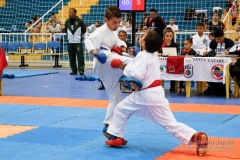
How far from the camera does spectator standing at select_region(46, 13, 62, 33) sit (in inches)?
838

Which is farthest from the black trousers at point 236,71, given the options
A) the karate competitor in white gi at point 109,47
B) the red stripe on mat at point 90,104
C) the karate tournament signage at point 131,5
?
the karate competitor in white gi at point 109,47

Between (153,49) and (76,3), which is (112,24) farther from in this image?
(76,3)

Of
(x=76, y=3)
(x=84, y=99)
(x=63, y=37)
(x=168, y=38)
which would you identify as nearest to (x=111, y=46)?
(x=84, y=99)

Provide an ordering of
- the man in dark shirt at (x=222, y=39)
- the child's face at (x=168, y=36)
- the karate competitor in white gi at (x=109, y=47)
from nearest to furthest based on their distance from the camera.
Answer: the karate competitor in white gi at (x=109, y=47) < the man in dark shirt at (x=222, y=39) < the child's face at (x=168, y=36)

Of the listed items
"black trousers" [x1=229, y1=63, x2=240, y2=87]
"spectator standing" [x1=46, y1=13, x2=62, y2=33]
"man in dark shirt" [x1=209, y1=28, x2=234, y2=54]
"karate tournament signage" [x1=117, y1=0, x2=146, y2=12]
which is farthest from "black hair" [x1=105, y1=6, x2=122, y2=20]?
"spectator standing" [x1=46, y1=13, x2=62, y2=33]

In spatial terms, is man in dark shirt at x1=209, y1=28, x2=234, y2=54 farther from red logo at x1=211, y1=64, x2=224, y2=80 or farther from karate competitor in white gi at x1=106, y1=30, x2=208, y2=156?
karate competitor in white gi at x1=106, y1=30, x2=208, y2=156

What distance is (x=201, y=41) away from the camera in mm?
12531

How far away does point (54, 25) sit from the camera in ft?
70.8

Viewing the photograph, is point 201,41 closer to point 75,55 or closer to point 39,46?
point 75,55

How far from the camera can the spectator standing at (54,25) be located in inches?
838

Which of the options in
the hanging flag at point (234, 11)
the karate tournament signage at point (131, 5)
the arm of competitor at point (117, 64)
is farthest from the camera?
the hanging flag at point (234, 11)

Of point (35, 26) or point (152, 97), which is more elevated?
point (35, 26)

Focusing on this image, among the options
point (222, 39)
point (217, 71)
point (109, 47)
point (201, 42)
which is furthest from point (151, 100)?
point (201, 42)

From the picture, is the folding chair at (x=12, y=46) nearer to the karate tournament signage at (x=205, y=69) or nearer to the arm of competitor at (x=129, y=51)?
the karate tournament signage at (x=205, y=69)
